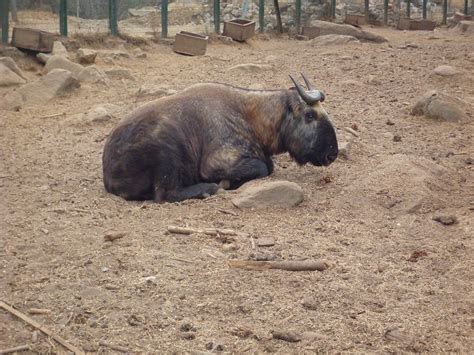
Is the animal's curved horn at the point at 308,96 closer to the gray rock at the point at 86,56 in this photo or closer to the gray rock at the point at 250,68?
the gray rock at the point at 250,68

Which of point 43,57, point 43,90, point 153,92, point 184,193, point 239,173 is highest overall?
point 43,57

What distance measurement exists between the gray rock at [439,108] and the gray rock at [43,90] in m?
5.05

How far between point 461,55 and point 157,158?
30.4 ft

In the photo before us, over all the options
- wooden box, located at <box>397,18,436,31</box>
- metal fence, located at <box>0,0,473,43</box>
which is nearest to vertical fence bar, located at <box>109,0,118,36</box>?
metal fence, located at <box>0,0,473,43</box>

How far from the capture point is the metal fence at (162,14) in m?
15.6

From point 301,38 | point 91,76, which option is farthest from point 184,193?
point 301,38

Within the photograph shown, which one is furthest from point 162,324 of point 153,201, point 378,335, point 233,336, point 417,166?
point 417,166

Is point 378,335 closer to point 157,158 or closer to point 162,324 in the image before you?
point 162,324

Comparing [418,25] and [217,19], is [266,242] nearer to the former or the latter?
[217,19]

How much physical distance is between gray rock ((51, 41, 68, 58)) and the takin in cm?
648

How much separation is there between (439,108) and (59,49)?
713 centimetres

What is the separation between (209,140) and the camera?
8141 mm

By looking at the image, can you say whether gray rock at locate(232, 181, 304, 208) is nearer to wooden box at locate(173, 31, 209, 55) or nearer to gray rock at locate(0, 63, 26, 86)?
gray rock at locate(0, 63, 26, 86)

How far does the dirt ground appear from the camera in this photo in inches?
181
